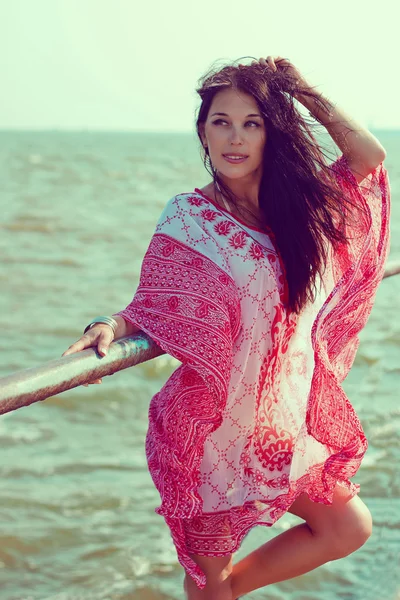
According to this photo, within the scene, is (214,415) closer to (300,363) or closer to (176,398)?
(176,398)

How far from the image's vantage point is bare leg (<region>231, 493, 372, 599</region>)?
88.1 inches

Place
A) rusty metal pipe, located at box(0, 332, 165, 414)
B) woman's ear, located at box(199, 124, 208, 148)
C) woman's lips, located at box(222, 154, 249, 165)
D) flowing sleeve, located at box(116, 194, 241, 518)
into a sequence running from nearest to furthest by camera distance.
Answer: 1. rusty metal pipe, located at box(0, 332, 165, 414)
2. flowing sleeve, located at box(116, 194, 241, 518)
3. woman's lips, located at box(222, 154, 249, 165)
4. woman's ear, located at box(199, 124, 208, 148)

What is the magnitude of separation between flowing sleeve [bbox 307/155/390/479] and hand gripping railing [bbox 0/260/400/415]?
1.62 ft

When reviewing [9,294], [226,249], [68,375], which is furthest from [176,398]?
[9,294]

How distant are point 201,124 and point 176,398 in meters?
0.84

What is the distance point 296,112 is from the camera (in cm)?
238

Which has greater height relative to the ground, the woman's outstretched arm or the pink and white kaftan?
the woman's outstretched arm

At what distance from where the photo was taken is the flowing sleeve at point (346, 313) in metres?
2.21

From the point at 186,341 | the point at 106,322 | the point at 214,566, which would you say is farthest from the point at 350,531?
the point at 106,322

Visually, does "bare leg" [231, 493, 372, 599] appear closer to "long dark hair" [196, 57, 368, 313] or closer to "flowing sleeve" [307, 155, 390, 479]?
"flowing sleeve" [307, 155, 390, 479]

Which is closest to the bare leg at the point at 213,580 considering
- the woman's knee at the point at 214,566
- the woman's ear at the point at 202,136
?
the woman's knee at the point at 214,566

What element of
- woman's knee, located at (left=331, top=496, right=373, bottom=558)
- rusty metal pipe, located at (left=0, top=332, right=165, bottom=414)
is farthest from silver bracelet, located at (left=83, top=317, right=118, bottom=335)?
woman's knee, located at (left=331, top=496, right=373, bottom=558)

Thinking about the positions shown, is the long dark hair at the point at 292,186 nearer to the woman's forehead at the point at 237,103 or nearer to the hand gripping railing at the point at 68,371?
the woman's forehead at the point at 237,103

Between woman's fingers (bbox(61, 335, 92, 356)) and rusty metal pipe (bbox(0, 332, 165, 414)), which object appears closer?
rusty metal pipe (bbox(0, 332, 165, 414))
